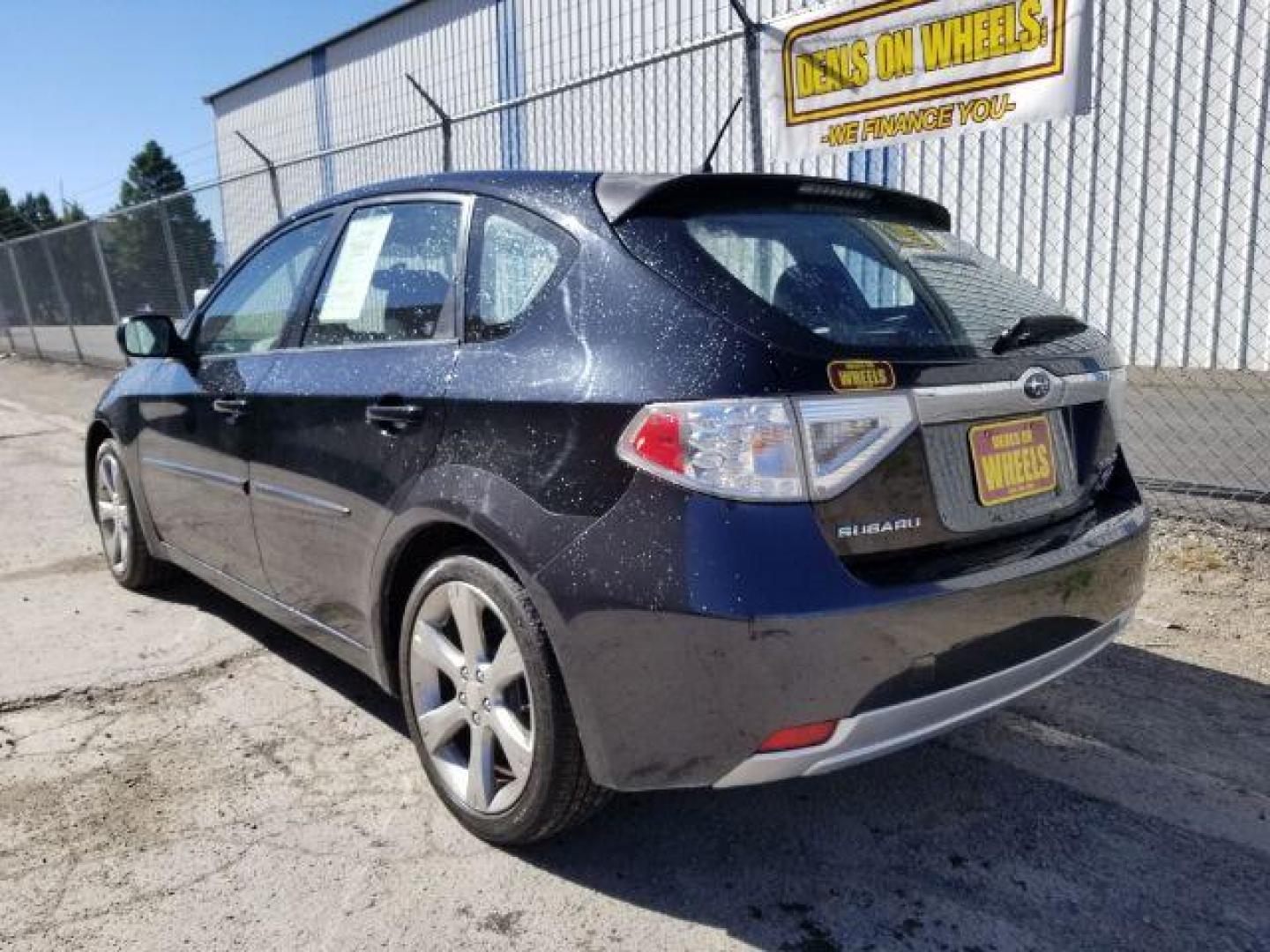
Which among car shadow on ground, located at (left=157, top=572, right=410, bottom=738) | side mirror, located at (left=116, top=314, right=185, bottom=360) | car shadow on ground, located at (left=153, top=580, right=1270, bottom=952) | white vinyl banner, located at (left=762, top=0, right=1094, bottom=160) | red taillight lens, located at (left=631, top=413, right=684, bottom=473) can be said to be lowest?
car shadow on ground, located at (left=153, top=580, right=1270, bottom=952)

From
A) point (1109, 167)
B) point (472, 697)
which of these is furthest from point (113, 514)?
point (1109, 167)

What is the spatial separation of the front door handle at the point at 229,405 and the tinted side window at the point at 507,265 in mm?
1154

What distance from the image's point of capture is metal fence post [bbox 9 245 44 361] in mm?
18283

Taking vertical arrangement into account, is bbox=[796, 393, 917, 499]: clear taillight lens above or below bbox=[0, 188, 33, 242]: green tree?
below

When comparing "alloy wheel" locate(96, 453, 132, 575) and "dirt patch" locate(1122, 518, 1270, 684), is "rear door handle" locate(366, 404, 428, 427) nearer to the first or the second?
"alloy wheel" locate(96, 453, 132, 575)

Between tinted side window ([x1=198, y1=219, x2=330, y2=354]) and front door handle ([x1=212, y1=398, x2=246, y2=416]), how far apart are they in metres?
0.19

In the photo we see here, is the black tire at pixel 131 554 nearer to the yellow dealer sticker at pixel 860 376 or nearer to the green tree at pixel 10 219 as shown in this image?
the yellow dealer sticker at pixel 860 376

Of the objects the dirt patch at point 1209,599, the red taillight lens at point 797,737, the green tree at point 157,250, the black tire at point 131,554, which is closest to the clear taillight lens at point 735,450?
the red taillight lens at point 797,737

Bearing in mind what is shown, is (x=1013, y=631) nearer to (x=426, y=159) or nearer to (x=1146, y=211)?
(x=1146, y=211)

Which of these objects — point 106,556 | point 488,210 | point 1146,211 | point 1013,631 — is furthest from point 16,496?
point 1146,211

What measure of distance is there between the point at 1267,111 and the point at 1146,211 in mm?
1045

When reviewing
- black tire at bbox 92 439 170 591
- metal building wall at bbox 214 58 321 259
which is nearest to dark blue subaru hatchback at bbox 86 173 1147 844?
black tire at bbox 92 439 170 591

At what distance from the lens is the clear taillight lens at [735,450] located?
196 centimetres

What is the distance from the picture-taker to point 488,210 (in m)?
2.66
